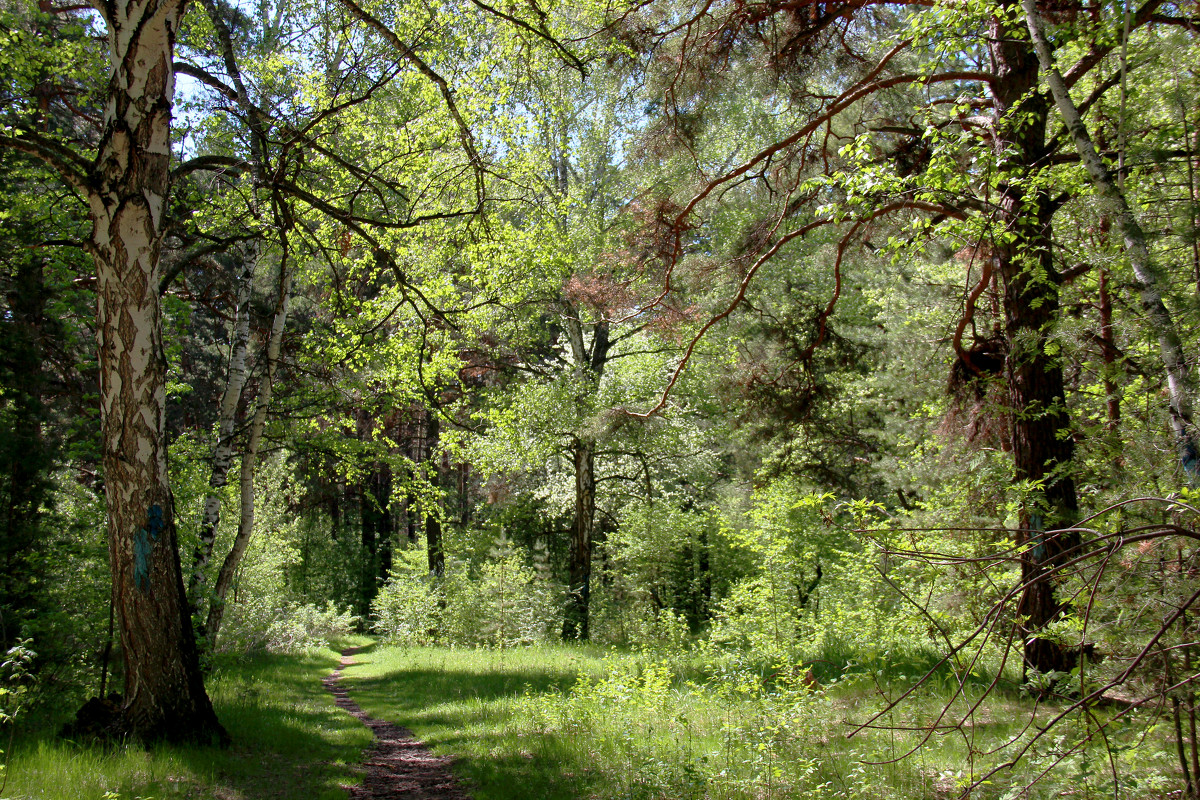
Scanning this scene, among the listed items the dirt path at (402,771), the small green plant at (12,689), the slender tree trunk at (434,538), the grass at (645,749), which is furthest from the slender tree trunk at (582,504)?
the small green plant at (12,689)

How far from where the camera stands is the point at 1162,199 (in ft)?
11.0


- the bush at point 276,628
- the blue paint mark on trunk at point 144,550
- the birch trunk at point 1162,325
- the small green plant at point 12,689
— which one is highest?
the birch trunk at point 1162,325

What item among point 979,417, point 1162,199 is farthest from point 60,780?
point 979,417

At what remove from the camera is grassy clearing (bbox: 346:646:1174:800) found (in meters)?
3.54

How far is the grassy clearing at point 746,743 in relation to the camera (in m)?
3.54

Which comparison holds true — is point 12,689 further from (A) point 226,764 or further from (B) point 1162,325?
(B) point 1162,325

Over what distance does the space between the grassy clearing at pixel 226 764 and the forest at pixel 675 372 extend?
0.13 ft

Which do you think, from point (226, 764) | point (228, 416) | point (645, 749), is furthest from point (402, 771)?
point (228, 416)

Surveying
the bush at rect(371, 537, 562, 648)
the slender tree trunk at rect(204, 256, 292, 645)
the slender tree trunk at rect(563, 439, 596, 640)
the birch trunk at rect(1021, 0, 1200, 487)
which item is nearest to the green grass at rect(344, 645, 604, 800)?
the bush at rect(371, 537, 562, 648)

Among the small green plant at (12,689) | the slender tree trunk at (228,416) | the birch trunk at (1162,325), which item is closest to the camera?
the birch trunk at (1162,325)

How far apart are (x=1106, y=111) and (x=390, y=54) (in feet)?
21.6

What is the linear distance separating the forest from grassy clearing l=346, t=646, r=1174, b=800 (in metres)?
0.06

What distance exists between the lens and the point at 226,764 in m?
5.03

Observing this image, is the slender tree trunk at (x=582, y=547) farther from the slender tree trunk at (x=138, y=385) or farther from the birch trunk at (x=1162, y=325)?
the birch trunk at (x=1162, y=325)
